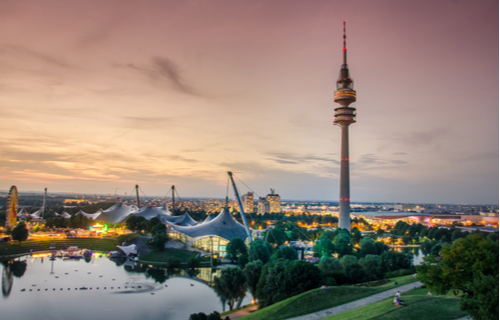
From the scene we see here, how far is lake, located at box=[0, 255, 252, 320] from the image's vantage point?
27797 millimetres

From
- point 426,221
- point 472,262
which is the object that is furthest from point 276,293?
point 426,221

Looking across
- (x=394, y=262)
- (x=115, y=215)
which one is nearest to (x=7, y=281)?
(x=394, y=262)

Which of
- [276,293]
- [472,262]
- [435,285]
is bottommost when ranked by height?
[276,293]

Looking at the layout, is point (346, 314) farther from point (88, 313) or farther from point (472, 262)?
point (88, 313)

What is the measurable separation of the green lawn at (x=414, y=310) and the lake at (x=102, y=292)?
530 inches

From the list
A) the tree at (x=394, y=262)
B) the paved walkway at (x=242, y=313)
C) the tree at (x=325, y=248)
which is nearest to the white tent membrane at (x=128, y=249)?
the tree at (x=325, y=248)

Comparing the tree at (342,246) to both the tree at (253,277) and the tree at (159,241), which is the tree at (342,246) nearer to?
the tree at (253,277)

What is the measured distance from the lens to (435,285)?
62.0 ft

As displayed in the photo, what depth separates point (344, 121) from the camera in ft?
268

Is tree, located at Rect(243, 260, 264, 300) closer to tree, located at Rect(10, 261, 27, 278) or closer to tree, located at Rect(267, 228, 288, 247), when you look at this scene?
tree, located at Rect(10, 261, 27, 278)

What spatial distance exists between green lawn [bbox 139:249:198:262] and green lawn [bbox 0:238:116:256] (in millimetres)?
9995

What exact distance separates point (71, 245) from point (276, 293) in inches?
1797

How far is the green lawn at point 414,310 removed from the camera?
17266 mm

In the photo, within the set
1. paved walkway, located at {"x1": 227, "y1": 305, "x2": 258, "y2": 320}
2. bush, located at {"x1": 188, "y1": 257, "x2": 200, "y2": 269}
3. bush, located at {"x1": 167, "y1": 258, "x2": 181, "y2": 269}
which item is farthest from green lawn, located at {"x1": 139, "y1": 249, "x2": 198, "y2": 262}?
paved walkway, located at {"x1": 227, "y1": 305, "x2": 258, "y2": 320}
